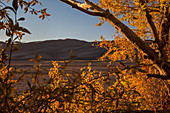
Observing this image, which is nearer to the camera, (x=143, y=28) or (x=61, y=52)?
(x=143, y=28)

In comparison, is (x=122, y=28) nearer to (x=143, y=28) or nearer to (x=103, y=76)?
(x=103, y=76)

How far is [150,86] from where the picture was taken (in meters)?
4.30

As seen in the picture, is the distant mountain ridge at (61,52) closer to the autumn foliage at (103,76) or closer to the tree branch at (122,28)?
the autumn foliage at (103,76)

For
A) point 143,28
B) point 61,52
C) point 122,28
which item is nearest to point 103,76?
point 122,28

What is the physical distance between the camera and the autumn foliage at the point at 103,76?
125 centimetres

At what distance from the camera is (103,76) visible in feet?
5.03

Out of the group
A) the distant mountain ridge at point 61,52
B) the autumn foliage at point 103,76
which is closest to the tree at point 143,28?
the autumn foliage at point 103,76

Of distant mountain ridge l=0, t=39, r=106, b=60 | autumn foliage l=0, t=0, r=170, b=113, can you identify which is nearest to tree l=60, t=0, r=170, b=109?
autumn foliage l=0, t=0, r=170, b=113

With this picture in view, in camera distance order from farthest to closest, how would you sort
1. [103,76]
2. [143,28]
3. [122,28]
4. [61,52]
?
[61,52] → [143,28] → [122,28] → [103,76]

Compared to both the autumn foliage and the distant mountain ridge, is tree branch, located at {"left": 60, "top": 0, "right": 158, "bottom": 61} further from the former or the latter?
the distant mountain ridge

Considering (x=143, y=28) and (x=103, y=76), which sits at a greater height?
(x=143, y=28)

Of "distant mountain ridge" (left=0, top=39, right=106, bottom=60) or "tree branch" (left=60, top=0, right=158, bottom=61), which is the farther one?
"distant mountain ridge" (left=0, top=39, right=106, bottom=60)

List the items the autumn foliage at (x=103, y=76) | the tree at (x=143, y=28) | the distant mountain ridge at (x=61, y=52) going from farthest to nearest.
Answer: the distant mountain ridge at (x=61, y=52) < the tree at (x=143, y=28) < the autumn foliage at (x=103, y=76)

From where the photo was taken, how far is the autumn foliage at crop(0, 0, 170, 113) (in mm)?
1247
